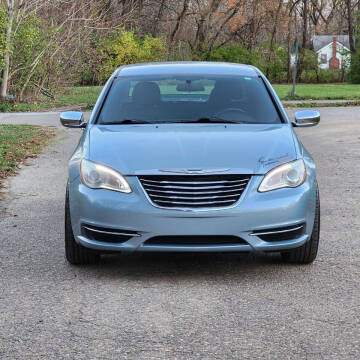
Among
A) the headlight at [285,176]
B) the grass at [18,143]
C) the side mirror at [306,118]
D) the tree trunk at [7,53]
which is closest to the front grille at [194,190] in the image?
the headlight at [285,176]

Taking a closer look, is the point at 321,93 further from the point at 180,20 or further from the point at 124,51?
the point at 180,20

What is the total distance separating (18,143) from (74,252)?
33.4 feet

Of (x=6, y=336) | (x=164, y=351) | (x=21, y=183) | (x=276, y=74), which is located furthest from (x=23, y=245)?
(x=276, y=74)

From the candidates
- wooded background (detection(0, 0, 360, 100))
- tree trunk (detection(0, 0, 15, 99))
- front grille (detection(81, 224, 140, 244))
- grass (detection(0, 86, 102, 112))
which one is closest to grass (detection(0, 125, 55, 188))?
front grille (detection(81, 224, 140, 244))

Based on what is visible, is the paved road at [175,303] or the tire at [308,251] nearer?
the paved road at [175,303]

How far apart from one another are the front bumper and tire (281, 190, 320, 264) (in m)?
0.21

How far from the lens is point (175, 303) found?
5312 mm

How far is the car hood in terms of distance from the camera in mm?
5836

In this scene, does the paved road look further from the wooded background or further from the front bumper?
the wooded background

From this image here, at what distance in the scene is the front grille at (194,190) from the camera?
5.72 meters

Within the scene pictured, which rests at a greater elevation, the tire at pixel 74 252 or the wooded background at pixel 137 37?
the tire at pixel 74 252

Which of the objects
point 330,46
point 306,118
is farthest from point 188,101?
point 330,46

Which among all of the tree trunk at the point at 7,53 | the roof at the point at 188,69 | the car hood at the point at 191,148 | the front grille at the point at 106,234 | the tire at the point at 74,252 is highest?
the roof at the point at 188,69

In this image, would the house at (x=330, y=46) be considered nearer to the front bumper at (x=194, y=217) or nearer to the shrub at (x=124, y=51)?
the shrub at (x=124, y=51)
